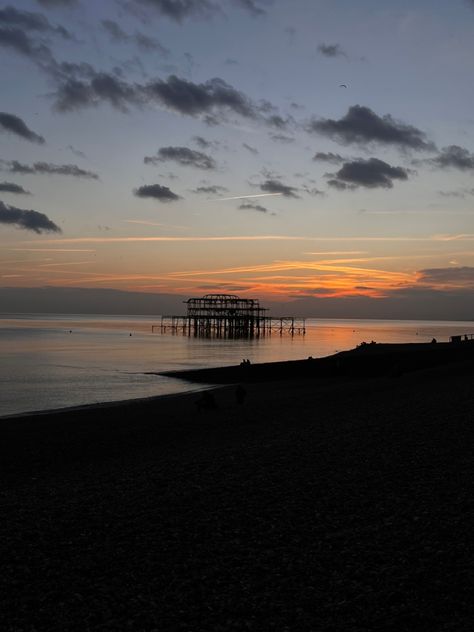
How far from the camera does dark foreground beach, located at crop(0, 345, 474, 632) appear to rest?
5828 millimetres

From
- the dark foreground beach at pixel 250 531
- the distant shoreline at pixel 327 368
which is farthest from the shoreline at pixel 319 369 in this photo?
the dark foreground beach at pixel 250 531

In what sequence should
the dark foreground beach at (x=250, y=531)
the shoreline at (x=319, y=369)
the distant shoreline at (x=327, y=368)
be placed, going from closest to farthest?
the dark foreground beach at (x=250, y=531), the shoreline at (x=319, y=369), the distant shoreline at (x=327, y=368)

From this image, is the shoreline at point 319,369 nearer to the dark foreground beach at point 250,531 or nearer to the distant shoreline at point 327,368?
the distant shoreline at point 327,368

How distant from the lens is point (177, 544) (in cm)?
763

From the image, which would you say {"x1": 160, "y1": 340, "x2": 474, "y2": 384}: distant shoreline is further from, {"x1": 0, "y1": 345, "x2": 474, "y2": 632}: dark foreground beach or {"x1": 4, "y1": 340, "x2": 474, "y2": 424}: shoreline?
{"x1": 0, "y1": 345, "x2": 474, "y2": 632}: dark foreground beach

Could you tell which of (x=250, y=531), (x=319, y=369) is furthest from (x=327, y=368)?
(x=250, y=531)

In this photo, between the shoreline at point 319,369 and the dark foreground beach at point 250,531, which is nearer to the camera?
the dark foreground beach at point 250,531

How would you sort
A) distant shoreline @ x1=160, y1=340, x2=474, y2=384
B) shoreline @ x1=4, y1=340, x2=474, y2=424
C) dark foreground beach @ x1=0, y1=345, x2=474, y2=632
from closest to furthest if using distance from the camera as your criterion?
dark foreground beach @ x1=0, y1=345, x2=474, y2=632 < shoreline @ x1=4, y1=340, x2=474, y2=424 < distant shoreline @ x1=160, y1=340, x2=474, y2=384

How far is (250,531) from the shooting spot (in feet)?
25.9

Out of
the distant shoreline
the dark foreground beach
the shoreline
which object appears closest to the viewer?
the dark foreground beach

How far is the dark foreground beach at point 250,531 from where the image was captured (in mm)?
5828

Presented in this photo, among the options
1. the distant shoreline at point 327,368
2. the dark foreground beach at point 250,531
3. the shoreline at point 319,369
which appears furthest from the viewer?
the distant shoreline at point 327,368

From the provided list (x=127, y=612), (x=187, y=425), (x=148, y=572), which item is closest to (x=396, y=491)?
(x=148, y=572)

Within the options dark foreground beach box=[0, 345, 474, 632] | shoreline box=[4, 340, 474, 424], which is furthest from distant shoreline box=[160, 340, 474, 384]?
dark foreground beach box=[0, 345, 474, 632]
